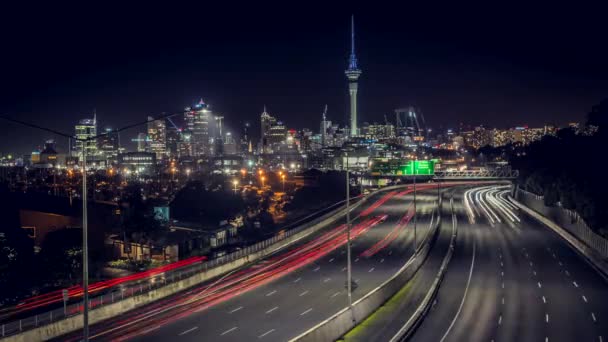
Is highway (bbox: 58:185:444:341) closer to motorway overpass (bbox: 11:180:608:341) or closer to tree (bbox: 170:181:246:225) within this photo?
motorway overpass (bbox: 11:180:608:341)

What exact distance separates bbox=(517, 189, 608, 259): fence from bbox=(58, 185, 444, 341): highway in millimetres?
15803

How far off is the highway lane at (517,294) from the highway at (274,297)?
553 cm

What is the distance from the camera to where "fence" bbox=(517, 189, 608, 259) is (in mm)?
51028

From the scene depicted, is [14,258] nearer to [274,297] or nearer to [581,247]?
[274,297]

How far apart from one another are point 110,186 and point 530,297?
147382 mm

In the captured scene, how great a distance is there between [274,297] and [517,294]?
1507 centimetres

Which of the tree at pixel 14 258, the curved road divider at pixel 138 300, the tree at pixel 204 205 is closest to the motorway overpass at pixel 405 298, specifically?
the curved road divider at pixel 138 300

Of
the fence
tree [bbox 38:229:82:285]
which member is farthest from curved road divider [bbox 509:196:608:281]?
tree [bbox 38:229:82:285]

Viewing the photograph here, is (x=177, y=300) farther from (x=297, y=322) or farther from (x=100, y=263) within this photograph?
(x=100, y=263)

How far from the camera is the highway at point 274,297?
29656mm

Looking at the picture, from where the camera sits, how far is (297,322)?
101ft

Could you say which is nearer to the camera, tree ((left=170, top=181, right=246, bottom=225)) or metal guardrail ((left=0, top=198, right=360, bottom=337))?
metal guardrail ((left=0, top=198, right=360, bottom=337))

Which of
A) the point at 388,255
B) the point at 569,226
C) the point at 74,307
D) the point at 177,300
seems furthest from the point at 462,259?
the point at 74,307

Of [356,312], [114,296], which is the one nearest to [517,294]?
[356,312]
